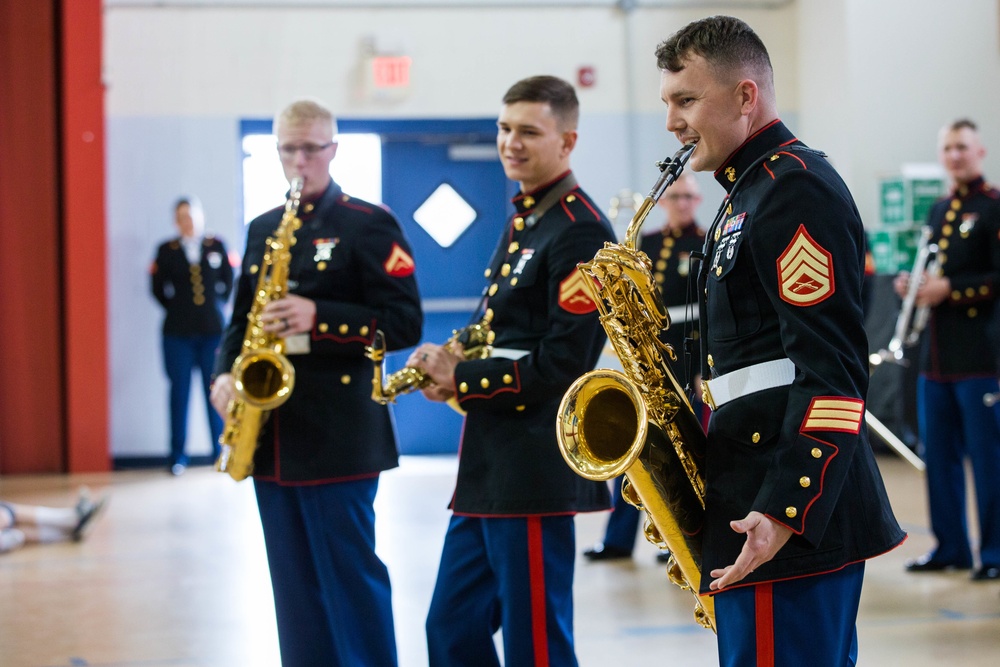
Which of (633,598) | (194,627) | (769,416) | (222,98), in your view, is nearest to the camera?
(769,416)

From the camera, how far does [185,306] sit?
7961 millimetres

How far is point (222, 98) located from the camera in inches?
331

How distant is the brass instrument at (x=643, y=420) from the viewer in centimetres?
187

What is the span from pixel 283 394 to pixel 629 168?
630cm

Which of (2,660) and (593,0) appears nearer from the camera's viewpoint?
(2,660)

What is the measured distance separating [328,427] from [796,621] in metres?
1.50

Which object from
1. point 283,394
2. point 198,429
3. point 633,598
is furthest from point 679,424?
point 198,429

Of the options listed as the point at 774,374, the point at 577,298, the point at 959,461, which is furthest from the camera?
the point at 959,461

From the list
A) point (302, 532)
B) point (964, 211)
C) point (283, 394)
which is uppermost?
point (964, 211)

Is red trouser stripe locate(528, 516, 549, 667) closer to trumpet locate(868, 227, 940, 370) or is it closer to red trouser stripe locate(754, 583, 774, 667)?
red trouser stripe locate(754, 583, 774, 667)

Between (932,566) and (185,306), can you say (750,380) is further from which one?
(185,306)

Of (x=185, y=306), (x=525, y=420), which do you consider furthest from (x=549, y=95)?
(x=185, y=306)

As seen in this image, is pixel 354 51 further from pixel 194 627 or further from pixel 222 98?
pixel 194 627

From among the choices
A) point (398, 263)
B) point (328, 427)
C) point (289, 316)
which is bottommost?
point (328, 427)
